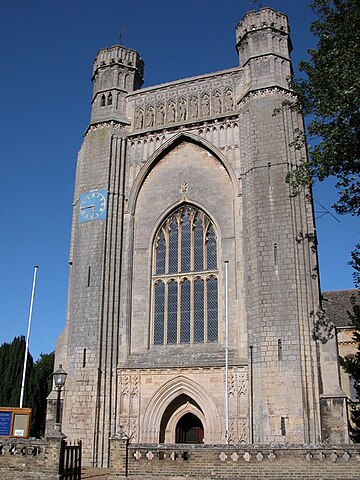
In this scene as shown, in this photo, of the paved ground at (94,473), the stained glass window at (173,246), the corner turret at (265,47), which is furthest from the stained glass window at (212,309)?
the corner turret at (265,47)

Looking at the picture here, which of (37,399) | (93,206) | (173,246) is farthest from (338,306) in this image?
(37,399)

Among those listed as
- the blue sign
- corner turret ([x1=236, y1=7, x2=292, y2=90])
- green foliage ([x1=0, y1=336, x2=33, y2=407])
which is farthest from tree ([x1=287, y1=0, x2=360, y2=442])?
green foliage ([x1=0, y1=336, x2=33, y2=407])

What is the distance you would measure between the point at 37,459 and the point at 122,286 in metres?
9.23

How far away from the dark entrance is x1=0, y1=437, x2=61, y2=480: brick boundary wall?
25.4 ft

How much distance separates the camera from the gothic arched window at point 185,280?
21344mm

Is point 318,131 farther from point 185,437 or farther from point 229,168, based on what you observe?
point 185,437

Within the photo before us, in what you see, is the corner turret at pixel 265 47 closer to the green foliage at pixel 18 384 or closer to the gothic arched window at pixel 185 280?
the gothic arched window at pixel 185 280

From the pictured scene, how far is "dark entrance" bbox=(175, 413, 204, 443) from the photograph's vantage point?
20938mm

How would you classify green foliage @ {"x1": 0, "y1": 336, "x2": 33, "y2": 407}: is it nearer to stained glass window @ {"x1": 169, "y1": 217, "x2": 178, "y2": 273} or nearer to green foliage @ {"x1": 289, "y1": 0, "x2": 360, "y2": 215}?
stained glass window @ {"x1": 169, "y1": 217, "x2": 178, "y2": 273}

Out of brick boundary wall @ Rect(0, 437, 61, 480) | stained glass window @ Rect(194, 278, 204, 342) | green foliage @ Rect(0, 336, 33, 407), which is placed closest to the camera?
brick boundary wall @ Rect(0, 437, 61, 480)

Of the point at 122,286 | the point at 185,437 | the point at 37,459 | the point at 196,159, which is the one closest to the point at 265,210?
the point at 196,159

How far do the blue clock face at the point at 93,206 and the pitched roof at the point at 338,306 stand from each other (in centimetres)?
1430

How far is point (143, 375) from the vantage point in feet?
68.4

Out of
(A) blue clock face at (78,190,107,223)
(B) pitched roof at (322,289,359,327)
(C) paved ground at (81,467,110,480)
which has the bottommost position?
(C) paved ground at (81,467,110,480)
